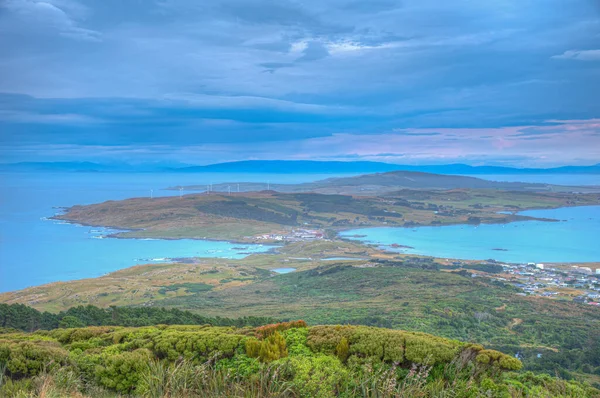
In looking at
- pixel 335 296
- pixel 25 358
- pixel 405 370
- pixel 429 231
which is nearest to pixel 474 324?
pixel 335 296

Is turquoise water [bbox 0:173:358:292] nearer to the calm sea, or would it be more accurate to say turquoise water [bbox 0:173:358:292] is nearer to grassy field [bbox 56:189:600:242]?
the calm sea

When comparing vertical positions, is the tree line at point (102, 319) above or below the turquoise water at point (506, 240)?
above

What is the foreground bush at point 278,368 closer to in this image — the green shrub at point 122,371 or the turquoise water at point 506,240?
the green shrub at point 122,371

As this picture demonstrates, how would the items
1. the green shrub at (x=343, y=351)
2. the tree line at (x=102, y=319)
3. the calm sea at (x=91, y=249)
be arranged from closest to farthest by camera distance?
the green shrub at (x=343, y=351)
the tree line at (x=102, y=319)
the calm sea at (x=91, y=249)

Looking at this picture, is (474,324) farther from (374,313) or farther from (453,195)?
(453,195)

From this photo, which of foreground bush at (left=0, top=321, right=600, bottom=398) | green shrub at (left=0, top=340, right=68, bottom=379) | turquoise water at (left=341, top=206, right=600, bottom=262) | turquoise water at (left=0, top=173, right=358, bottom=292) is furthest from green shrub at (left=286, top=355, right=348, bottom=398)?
turquoise water at (left=341, top=206, right=600, bottom=262)

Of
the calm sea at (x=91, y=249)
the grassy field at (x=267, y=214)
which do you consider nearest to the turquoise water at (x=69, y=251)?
the calm sea at (x=91, y=249)
